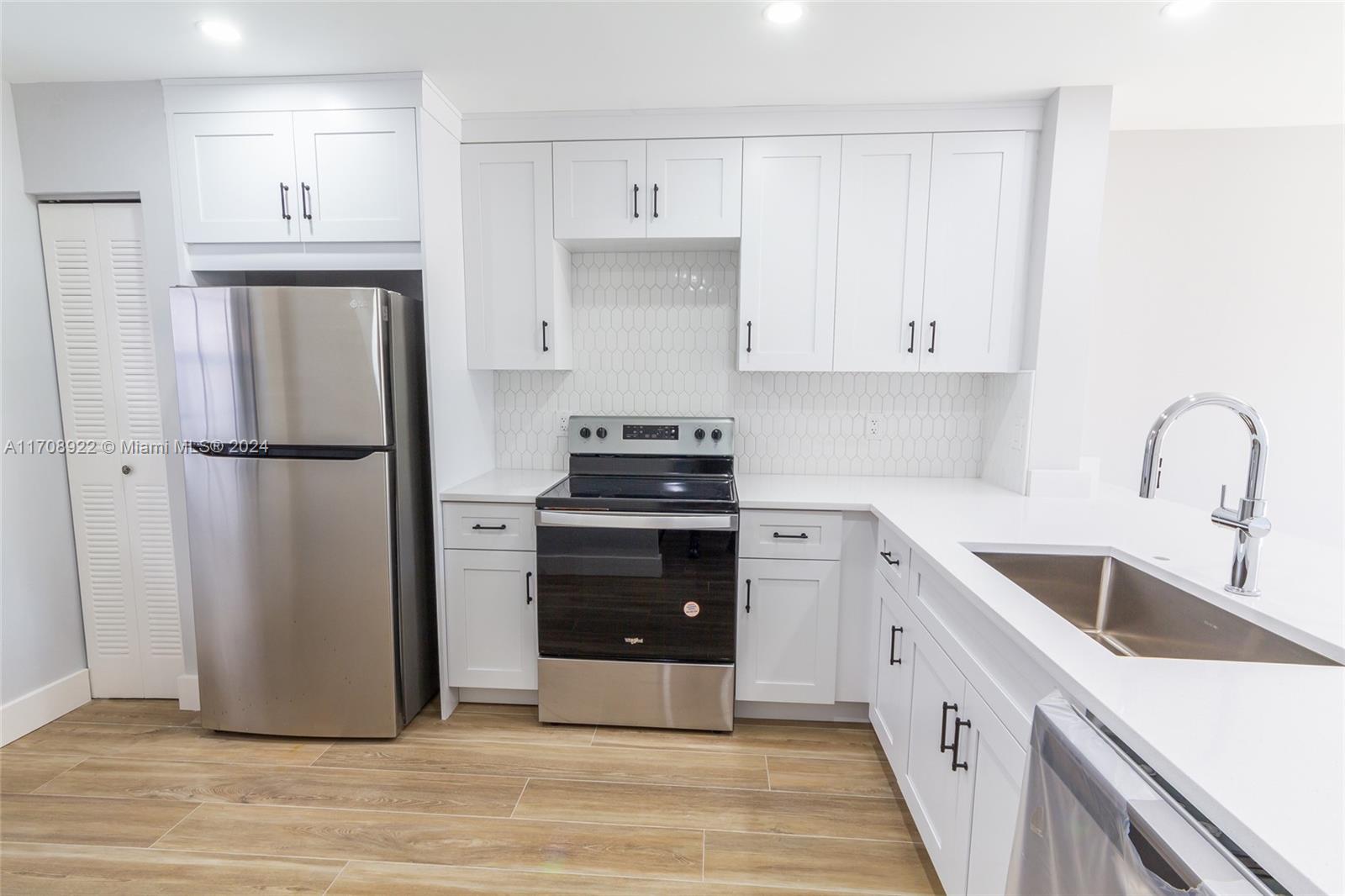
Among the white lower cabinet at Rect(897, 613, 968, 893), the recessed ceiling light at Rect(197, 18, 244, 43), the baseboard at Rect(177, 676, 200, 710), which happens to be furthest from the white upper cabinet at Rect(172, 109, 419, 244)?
the white lower cabinet at Rect(897, 613, 968, 893)

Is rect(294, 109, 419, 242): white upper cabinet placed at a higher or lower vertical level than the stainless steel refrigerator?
higher

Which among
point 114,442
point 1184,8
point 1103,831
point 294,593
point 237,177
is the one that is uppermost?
point 1184,8

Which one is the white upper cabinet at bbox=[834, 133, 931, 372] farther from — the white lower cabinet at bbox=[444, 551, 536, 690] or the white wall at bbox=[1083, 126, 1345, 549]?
the white lower cabinet at bbox=[444, 551, 536, 690]

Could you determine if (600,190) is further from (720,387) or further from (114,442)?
(114,442)

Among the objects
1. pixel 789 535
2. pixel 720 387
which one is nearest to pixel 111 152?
pixel 720 387

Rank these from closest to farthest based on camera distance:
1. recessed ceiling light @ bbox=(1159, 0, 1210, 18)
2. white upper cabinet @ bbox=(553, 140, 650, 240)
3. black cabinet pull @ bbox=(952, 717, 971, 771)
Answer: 1. black cabinet pull @ bbox=(952, 717, 971, 771)
2. recessed ceiling light @ bbox=(1159, 0, 1210, 18)
3. white upper cabinet @ bbox=(553, 140, 650, 240)

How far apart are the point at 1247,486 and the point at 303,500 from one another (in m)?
2.62

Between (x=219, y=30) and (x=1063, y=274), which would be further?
(x=1063, y=274)

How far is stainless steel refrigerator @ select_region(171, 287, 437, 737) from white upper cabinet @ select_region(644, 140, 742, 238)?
105 centimetres

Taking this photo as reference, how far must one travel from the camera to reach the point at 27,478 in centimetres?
225

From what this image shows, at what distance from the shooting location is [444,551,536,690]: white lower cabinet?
2312 millimetres

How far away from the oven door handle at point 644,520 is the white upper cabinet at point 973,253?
3.52 feet

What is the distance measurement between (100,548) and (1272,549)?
4083 mm

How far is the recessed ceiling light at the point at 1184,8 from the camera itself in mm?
1560
